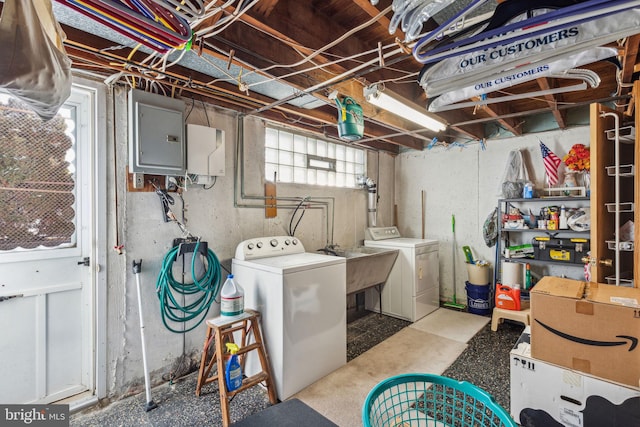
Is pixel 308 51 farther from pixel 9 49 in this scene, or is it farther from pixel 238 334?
pixel 238 334

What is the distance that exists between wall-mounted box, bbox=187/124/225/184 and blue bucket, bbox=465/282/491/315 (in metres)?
3.38

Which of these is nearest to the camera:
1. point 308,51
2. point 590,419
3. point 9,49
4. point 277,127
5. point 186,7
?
point 9,49

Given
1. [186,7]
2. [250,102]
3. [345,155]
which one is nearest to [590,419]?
[186,7]

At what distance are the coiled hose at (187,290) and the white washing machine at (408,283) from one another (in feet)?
7.13

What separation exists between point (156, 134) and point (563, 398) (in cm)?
294

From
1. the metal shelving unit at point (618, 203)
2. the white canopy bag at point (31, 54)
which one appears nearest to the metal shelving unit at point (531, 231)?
the metal shelving unit at point (618, 203)

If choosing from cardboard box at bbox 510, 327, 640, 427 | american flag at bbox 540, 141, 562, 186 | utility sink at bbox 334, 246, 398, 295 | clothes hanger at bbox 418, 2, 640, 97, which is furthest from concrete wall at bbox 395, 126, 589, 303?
clothes hanger at bbox 418, 2, 640, 97

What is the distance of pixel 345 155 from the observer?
4.14 meters

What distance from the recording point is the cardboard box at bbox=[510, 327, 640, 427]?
1413mm

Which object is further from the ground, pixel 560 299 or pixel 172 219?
pixel 172 219

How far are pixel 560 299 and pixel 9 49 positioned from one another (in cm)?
241

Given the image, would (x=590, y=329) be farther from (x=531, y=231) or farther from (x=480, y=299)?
(x=480, y=299)

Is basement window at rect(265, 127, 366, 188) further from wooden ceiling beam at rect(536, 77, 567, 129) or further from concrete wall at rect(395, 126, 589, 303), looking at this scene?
wooden ceiling beam at rect(536, 77, 567, 129)

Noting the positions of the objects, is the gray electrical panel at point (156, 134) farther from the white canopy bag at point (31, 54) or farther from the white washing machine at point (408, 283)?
the white washing machine at point (408, 283)
